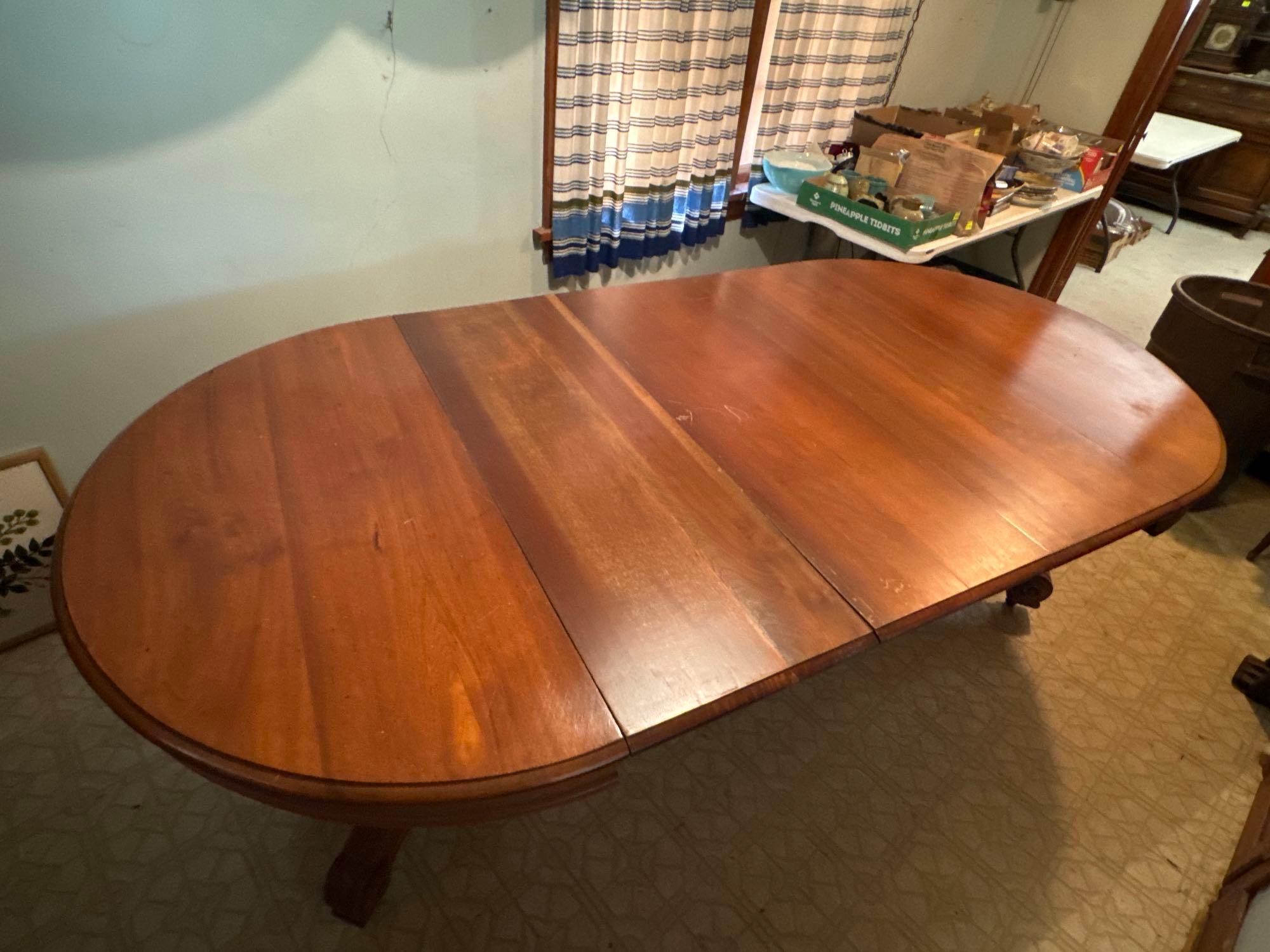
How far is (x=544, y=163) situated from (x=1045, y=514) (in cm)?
155

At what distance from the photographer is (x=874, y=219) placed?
2049 millimetres

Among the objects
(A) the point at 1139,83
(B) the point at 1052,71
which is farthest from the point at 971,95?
(A) the point at 1139,83

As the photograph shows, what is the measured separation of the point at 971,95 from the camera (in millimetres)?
3004

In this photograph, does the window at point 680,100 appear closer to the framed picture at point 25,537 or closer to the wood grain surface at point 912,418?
the wood grain surface at point 912,418

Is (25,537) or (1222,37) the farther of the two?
(1222,37)

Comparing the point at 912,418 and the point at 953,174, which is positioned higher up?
the point at 953,174

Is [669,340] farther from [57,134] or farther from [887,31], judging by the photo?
[887,31]

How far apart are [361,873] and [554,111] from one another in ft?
5.87

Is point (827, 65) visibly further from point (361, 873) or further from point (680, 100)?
point (361, 873)

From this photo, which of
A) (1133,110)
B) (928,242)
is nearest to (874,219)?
(928,242)

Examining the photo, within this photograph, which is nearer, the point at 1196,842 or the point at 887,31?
the point at 1196,842

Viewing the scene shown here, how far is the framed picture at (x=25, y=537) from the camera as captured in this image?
1.50 meters

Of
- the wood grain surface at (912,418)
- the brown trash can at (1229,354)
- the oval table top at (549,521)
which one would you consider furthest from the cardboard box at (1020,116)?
the oval table top at (549,521)

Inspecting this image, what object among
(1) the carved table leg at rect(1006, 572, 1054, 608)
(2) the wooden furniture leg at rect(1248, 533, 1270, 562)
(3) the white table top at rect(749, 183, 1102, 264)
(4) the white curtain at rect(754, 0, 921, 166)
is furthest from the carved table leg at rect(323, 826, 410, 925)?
(2) the wooden furniture leg at rect(1248, 533, 1270, 562)
